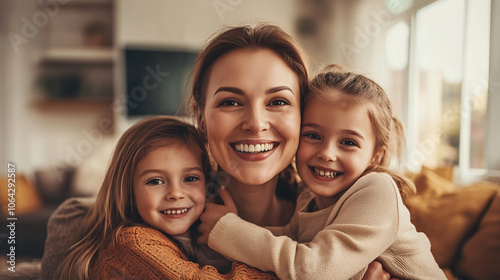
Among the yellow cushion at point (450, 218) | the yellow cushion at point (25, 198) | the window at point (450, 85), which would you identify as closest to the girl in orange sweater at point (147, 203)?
the yellow cushion at point (450, 218)

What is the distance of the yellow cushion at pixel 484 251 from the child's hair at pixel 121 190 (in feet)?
3.99

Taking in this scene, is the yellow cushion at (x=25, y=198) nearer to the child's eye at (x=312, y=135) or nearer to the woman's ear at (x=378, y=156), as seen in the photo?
the child's eye at (x=312, y=135)

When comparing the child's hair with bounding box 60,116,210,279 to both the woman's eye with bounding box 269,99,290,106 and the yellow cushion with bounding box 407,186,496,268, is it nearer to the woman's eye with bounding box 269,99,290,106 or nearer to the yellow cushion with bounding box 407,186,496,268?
the woman's eye with bounding box 269,99,290,106

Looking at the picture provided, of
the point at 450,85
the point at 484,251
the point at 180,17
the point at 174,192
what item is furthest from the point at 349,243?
the point at 180,17

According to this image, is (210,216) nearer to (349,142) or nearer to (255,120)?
(255,120)

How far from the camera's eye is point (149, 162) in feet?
3.60

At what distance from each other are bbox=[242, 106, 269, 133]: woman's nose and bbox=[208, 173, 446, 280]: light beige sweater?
9.6 inches

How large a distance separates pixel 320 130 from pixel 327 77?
0.18 meters

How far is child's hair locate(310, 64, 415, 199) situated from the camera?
1.12 meters

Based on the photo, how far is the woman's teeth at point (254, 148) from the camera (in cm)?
110

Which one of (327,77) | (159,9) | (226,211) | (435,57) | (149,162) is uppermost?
(159,9)

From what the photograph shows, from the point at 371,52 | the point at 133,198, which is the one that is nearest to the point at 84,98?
the point at 371,52

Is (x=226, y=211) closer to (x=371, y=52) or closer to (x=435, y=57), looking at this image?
(x=435, y=57)

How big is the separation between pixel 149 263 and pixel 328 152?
0.54m
